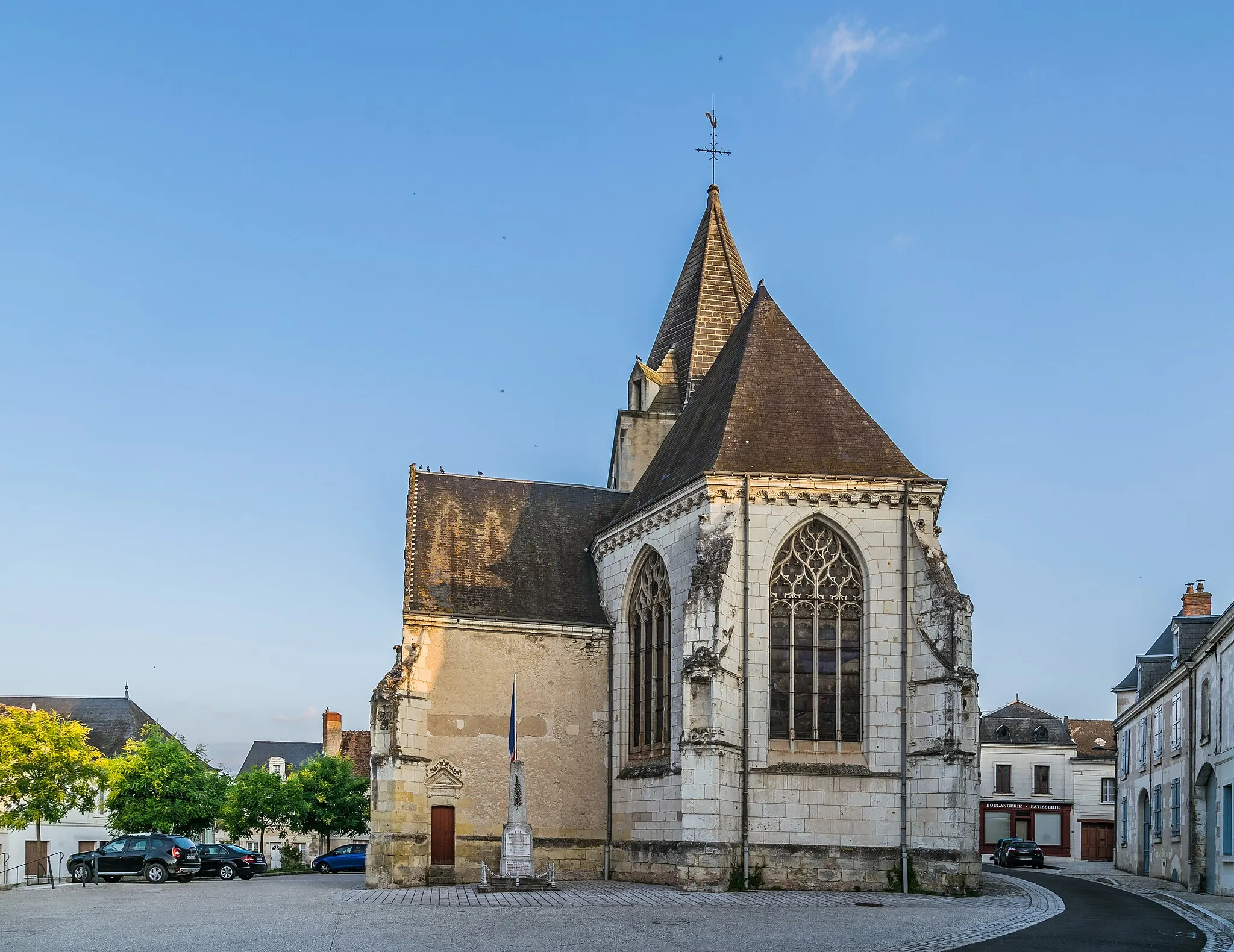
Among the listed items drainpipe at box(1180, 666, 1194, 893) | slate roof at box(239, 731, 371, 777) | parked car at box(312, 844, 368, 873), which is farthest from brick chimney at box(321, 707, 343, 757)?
drainpipe at box(1180, 666, 1194, 893)

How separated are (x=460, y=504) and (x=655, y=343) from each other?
10.8 metres

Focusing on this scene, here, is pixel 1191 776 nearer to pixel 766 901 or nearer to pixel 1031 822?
pixel 766 901

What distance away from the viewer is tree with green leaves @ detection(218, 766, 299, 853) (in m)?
42.3

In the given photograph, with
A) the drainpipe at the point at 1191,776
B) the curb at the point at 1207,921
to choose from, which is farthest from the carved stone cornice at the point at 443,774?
the drainpipe at the point at 1191,776

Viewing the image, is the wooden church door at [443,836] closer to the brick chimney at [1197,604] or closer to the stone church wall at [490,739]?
the stone church wall at [490,739]

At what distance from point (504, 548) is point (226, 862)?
34.5 ft

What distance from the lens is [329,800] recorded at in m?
43.3

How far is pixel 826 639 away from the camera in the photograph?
23656 mm

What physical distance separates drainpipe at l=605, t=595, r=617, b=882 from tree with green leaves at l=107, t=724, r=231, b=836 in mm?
20936

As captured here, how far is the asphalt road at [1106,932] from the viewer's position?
13.6 metres

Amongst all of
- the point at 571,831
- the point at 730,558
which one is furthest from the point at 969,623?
the point at 571,831

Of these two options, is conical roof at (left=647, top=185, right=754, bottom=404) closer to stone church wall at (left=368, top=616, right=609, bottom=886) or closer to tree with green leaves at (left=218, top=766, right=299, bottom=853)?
stone church wall at (left=368, top=616, right=609, bottom=886)

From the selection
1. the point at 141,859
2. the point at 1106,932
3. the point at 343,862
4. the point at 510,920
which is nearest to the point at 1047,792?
the point at 343,862

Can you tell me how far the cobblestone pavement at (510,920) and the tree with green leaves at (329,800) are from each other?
63.7 ft
